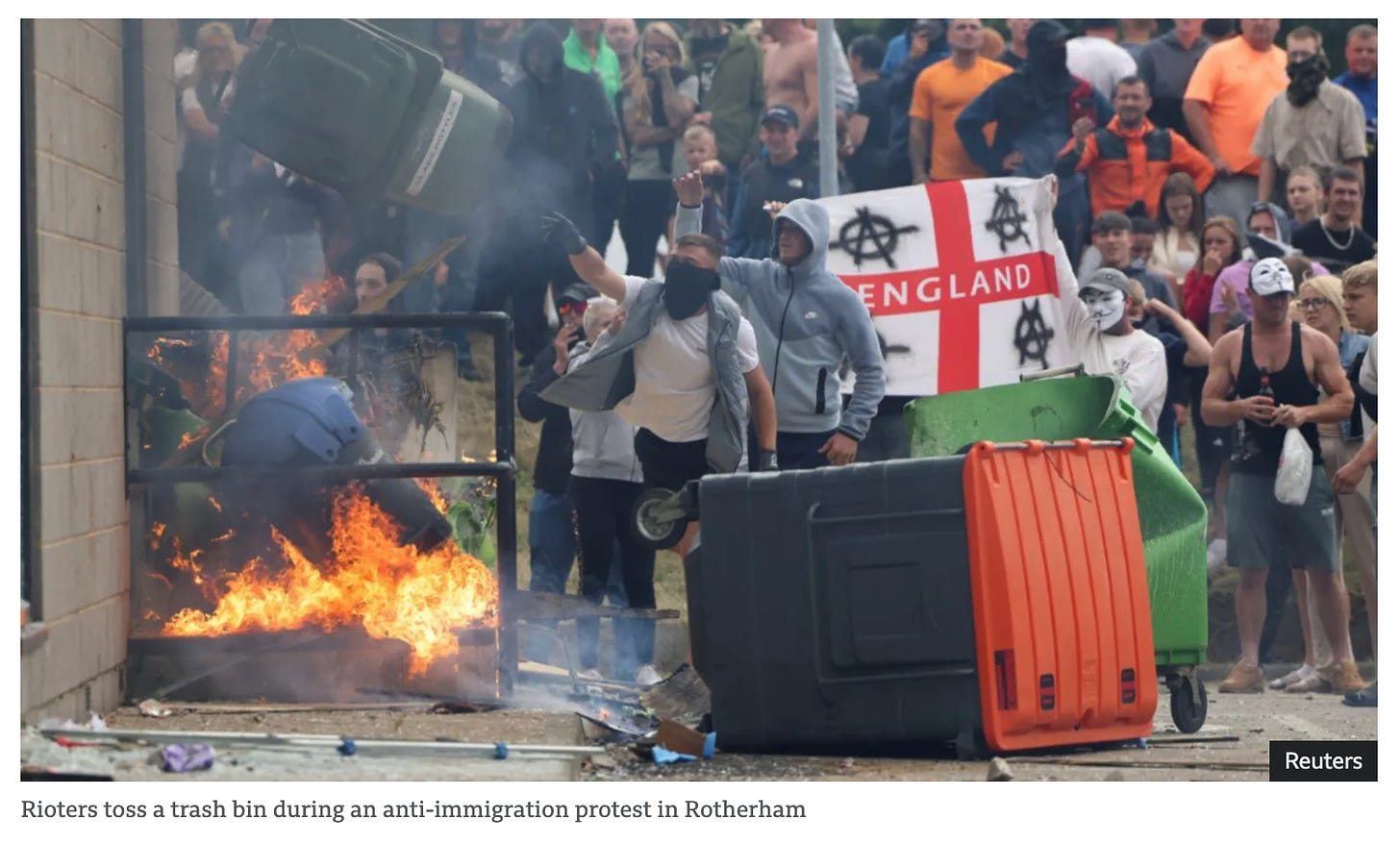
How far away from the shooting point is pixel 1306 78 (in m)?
11.5

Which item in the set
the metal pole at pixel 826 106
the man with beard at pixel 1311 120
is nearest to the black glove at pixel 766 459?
the metal pole at pixel 826 106

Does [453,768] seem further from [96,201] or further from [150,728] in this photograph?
[96,201]

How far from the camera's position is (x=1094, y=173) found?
11.7 metres

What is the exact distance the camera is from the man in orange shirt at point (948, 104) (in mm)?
11789

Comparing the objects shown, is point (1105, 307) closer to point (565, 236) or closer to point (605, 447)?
point (605, 447)

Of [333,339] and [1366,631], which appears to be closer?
[333,339]

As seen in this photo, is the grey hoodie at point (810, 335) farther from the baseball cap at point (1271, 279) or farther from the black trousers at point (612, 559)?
the baseball cap at point (1271, 279)

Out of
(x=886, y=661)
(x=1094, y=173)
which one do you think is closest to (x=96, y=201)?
(x=886, y=661)

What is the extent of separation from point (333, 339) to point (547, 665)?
167 centimetres

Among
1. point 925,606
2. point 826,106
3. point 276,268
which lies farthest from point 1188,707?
point 276,268

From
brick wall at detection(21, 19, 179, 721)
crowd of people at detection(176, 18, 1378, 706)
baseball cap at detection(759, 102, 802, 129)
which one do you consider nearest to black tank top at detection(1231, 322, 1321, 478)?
crowd of people at detection(176, 18, 1378, 706)

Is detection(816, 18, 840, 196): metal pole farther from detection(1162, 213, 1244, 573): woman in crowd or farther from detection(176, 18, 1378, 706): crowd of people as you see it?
detection(1162, 213, 1244, 573): woman in crowd

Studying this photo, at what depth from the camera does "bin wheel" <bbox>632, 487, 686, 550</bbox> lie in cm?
834

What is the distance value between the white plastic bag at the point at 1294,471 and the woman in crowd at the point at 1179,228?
2292mm
